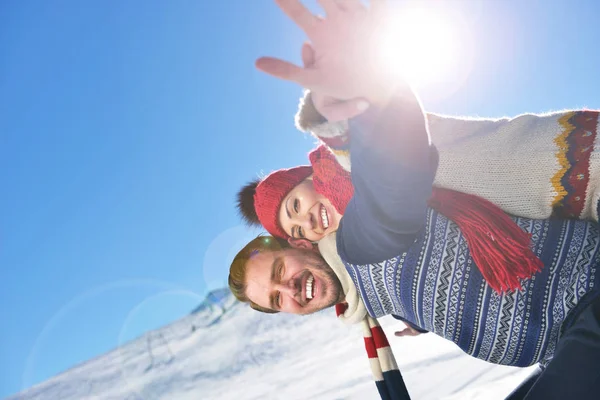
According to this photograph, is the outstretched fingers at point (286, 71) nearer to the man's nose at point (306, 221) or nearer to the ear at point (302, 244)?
the man's nose at point (306, 221)

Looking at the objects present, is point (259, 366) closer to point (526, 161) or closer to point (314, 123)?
point (526, 161)

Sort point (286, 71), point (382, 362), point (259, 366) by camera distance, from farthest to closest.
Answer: point (259, 366)
point (382, 362)
point (286, 71)

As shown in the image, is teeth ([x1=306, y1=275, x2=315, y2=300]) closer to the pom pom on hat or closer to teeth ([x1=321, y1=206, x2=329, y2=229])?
teeth ([x1=321, y1=206, x2=329, y2=229])

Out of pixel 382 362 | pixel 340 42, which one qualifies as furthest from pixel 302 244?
pixel 340 42

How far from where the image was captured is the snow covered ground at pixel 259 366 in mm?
3661

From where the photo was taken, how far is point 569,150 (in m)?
1.28

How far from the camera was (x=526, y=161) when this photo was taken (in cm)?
133

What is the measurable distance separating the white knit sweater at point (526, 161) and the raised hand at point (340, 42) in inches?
17.8

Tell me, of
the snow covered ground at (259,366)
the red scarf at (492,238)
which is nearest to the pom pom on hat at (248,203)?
the red scarf at (492,238)

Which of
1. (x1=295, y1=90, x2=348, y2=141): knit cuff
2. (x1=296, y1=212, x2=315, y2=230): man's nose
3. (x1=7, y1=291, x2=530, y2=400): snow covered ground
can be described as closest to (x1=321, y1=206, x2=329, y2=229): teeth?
(x1=296, y1=212, x2=315, y2=230): man's nose

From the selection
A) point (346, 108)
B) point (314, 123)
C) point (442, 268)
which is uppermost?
point (314, 123)

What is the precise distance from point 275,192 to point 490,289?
100 centimetres

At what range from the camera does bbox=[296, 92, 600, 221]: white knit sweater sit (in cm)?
127

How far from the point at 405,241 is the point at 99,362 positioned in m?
12.3
